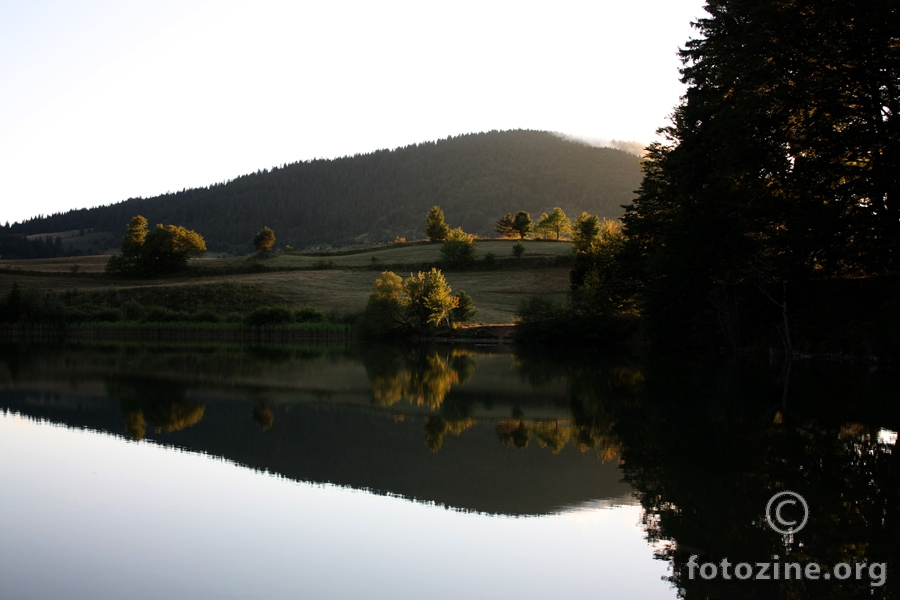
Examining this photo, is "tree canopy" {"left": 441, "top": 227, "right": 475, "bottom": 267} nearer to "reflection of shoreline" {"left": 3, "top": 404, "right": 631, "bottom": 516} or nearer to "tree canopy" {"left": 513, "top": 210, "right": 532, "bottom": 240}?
"tree canopy" {"left": 513, "top": 210, "right": 532, "bottom": 240}

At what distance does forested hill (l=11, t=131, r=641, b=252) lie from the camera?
16725cm

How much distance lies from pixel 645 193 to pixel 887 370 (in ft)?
66.3

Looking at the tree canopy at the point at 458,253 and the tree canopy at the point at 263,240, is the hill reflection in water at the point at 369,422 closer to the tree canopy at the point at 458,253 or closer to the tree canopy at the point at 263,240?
the tree canopy at the point at 458,253

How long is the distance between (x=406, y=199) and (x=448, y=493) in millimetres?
174406

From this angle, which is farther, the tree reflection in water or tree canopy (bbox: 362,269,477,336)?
tree canopy (bbox: 362,269,477,336)

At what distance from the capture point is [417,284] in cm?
4784

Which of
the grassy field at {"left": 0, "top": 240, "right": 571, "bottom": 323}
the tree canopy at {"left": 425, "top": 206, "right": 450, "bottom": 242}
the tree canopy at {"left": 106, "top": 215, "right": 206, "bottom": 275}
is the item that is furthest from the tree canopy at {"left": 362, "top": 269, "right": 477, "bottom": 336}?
the tree canopy at {"left": 425, "top": 206, "right": 450, "bottom": 242}

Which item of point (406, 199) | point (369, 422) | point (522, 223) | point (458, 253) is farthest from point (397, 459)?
point (406, 199)

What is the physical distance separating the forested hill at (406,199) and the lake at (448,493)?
14034 centimetres

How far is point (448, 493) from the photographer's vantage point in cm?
877

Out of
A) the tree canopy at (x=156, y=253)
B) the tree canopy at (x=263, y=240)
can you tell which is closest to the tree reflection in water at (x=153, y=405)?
the tree canopy at (x=156, y=253)

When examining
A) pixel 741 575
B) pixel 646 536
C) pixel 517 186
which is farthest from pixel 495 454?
pixel 517 186

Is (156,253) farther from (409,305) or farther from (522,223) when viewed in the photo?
(522,223)

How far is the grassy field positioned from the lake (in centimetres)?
3913
